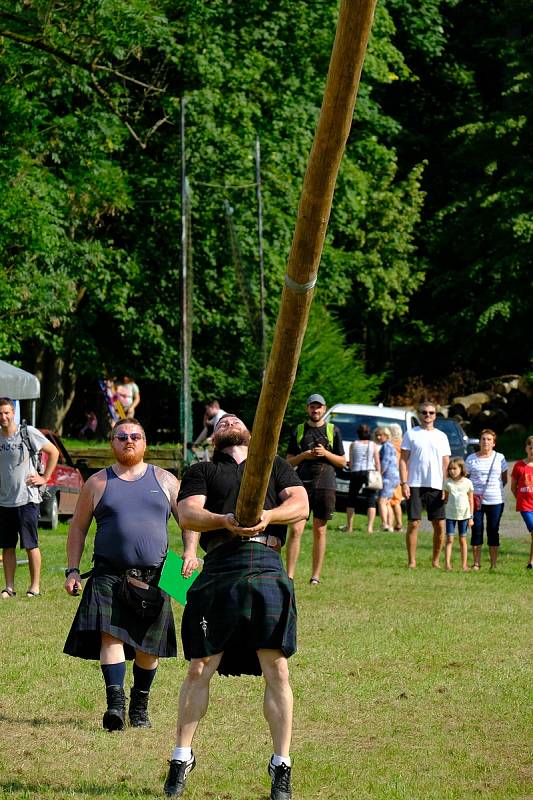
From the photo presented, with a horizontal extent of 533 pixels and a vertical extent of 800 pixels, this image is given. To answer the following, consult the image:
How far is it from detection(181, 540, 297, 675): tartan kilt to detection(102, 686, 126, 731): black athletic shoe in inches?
57.2

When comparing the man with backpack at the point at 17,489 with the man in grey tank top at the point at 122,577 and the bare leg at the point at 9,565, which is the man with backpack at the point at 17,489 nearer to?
the bare leg at the point at 9,565

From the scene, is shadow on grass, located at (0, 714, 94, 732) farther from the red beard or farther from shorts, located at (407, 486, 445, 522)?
shorts, located at (407, 486, 445, 522)

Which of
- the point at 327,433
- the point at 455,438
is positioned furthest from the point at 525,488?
the point at 455,438

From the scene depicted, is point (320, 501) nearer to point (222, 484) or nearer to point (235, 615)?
point (222, 484)

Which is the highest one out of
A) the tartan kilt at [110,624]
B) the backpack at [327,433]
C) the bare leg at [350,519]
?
the backpack at [327,433]

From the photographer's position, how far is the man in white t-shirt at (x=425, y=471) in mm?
16594

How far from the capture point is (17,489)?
13.7 meters

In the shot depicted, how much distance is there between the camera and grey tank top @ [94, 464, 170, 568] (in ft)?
26.8

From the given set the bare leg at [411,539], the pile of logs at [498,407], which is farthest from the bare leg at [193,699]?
the pile of logs at [498,407]

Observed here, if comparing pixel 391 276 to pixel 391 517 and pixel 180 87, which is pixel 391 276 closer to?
pixel 180 87

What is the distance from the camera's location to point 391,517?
2317 centimetres

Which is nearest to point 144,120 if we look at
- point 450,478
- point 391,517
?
point 391,517

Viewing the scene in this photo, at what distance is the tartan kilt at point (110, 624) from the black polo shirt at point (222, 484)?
1380mm

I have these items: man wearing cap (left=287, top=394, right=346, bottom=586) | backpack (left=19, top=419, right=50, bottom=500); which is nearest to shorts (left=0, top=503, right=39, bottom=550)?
backpack (left=19, top=419, right=50, bottom=500)
